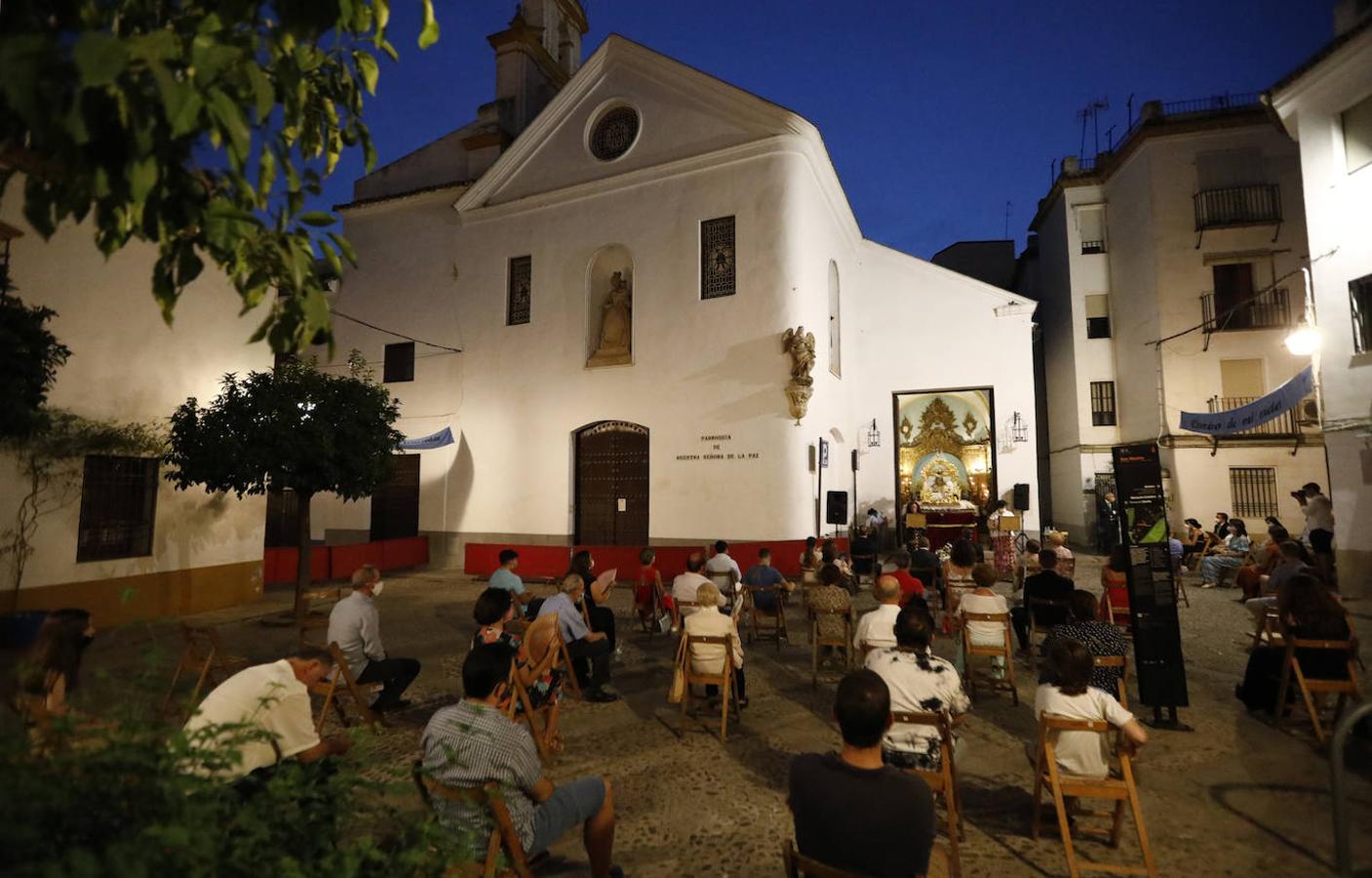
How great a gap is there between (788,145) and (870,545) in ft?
28.3

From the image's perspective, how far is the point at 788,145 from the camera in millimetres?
14023

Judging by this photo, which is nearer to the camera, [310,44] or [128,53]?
[128,53]

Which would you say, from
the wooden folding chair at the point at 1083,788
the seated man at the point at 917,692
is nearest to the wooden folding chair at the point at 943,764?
the seated man at the point at 917,692

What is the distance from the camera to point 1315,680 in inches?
196

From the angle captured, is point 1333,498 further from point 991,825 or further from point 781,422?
point 991,825

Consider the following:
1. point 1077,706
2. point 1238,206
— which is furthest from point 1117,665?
point 1238,206

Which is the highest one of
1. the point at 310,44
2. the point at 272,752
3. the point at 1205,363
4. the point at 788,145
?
the point at 788,145

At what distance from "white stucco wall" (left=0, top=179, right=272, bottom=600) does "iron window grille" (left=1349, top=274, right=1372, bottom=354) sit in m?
18.0

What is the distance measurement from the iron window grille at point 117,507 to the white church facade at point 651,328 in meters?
7.22

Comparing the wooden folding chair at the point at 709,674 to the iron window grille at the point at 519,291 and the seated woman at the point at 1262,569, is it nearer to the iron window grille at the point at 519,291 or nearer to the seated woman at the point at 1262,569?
the seated woman at the point at 1262,569

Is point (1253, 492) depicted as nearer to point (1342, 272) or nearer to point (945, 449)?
point (945, 449)

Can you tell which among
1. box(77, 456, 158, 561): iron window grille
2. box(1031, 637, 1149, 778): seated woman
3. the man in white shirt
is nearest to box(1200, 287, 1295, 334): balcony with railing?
the man in white shirt

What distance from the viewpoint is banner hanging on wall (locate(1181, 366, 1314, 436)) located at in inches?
443

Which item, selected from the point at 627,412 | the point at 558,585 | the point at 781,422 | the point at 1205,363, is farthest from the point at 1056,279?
the point at 558,585
